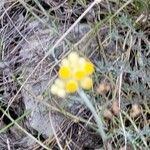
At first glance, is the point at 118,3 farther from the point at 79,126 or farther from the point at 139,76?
the point at 79,126

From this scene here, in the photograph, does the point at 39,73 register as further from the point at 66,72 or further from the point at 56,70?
the point at 66,72

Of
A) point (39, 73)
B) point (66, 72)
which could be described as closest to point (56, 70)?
point (39, 73)

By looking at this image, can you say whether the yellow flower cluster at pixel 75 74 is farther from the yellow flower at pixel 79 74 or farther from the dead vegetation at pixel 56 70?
the dead vegetation at pixel 56 70

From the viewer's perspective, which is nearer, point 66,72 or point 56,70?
point 66,72

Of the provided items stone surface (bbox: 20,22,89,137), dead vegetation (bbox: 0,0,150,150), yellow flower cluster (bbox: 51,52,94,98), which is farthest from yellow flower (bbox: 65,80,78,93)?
stone surface (bbox: 20,22,89,137)

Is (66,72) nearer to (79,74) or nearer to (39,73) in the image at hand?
(79,74)

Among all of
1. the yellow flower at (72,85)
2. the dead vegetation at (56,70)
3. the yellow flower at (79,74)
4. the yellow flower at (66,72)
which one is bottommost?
the dead vegetation at (56,70)

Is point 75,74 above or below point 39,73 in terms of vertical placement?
above

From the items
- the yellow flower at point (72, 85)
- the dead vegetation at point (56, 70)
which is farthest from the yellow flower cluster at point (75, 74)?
the dead vegetation at point (56, 70)

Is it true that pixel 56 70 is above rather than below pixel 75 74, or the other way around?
below

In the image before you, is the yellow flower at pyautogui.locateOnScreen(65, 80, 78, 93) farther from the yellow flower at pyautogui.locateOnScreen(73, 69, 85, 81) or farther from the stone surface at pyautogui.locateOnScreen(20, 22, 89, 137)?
the stone surface at pyautogui.locateOnScreen(20, 22, 89, 137)
